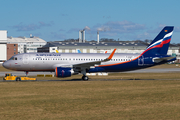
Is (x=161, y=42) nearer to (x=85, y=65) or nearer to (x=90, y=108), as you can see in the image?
(x=85, y=65)

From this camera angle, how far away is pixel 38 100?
2400 centimetres

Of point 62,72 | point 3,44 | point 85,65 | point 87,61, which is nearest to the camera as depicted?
point 62,72

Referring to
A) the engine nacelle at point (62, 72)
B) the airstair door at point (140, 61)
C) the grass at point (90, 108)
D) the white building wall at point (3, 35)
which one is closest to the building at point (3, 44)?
the white building wall at point (3, 35)

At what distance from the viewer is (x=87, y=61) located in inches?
1879

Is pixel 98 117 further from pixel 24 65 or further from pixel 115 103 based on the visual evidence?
pixel 24 65

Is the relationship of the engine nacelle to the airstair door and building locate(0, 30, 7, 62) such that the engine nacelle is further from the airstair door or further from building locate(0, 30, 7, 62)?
building locate(0, 30, 7, 62)

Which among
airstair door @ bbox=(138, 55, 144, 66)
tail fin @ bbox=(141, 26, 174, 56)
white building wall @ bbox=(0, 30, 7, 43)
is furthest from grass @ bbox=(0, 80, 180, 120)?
white building wall @ bbox=(0, 30, 7, 43)

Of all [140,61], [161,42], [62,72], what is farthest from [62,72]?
[161,42]

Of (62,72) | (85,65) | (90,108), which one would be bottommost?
(90,108)

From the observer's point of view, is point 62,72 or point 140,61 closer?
point 62,72

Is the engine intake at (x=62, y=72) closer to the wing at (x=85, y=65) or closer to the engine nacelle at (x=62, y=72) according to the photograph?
the engine nacelle at (x=62, y=72)

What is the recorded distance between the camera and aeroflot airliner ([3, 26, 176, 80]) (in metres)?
45.4

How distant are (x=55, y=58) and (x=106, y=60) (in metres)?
8.35

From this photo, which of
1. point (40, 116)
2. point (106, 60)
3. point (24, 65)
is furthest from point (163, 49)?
point (40, 116)
